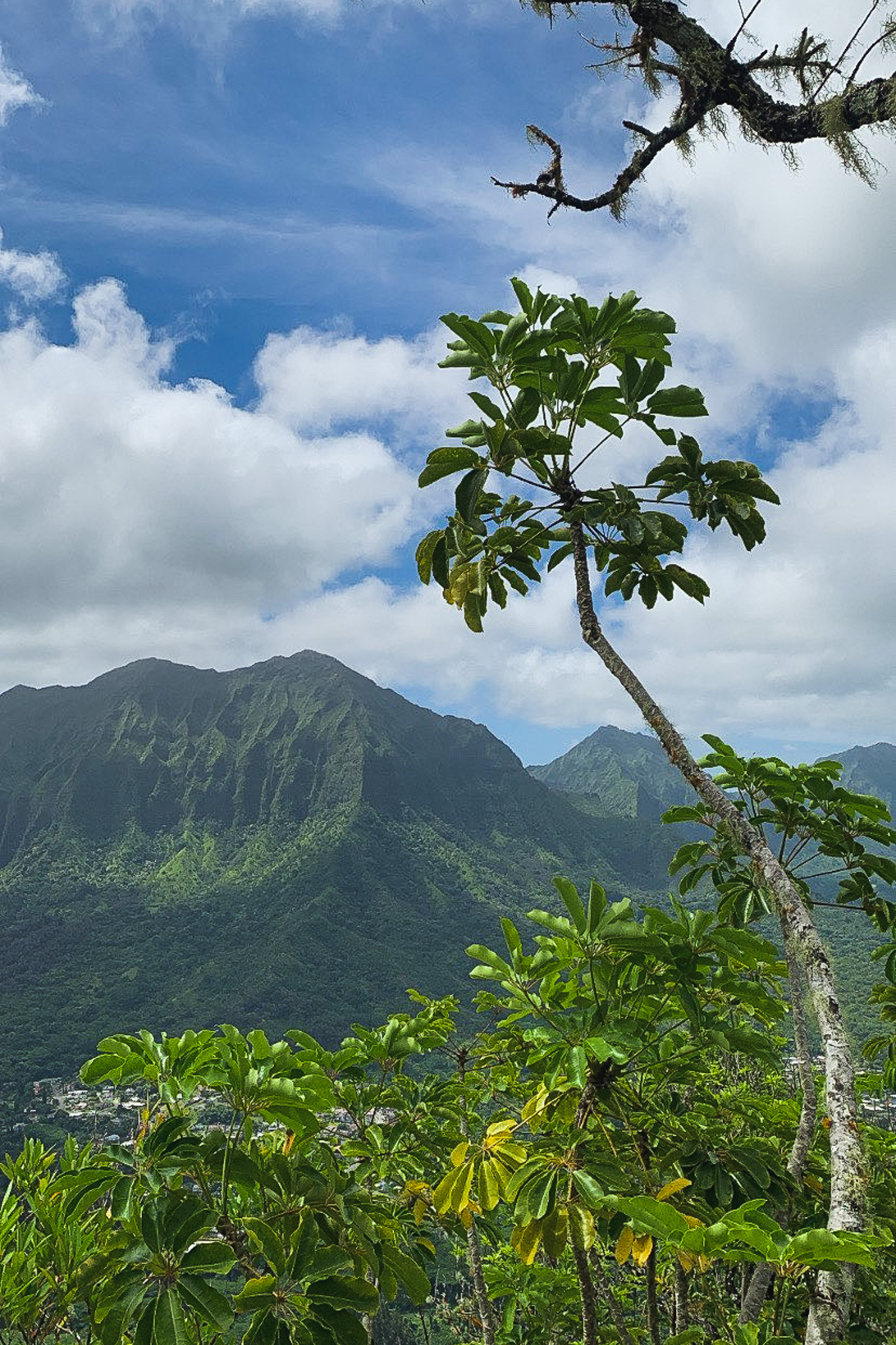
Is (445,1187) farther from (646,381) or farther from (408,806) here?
(408,806)

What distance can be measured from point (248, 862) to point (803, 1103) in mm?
157048

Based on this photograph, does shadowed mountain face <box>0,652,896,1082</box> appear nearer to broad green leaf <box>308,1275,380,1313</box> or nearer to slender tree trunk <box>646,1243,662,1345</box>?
slender tree trunk <box>646,1243,662,1345</box>

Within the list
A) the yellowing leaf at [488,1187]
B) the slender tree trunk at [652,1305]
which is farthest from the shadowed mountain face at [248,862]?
the yellowing leaf at [488,1187]

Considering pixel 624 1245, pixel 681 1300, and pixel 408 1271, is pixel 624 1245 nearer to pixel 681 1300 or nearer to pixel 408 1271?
pixel 408 1271

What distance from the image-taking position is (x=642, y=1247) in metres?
2.05

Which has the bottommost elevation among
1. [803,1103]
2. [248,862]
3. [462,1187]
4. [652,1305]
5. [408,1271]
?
[248,862]

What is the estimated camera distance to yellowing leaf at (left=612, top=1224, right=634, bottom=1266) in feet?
6.59

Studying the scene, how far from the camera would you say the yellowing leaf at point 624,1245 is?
2.01 meters

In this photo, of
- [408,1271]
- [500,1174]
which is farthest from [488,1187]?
[408,1271]

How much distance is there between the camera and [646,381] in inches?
107

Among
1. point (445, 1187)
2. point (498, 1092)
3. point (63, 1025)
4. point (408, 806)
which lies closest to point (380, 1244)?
point (445, 1187)

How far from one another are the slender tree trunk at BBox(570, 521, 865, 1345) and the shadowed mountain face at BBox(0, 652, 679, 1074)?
96.0 metres

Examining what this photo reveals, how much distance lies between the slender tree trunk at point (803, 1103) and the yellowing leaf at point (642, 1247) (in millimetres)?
482

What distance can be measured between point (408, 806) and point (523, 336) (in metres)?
173
